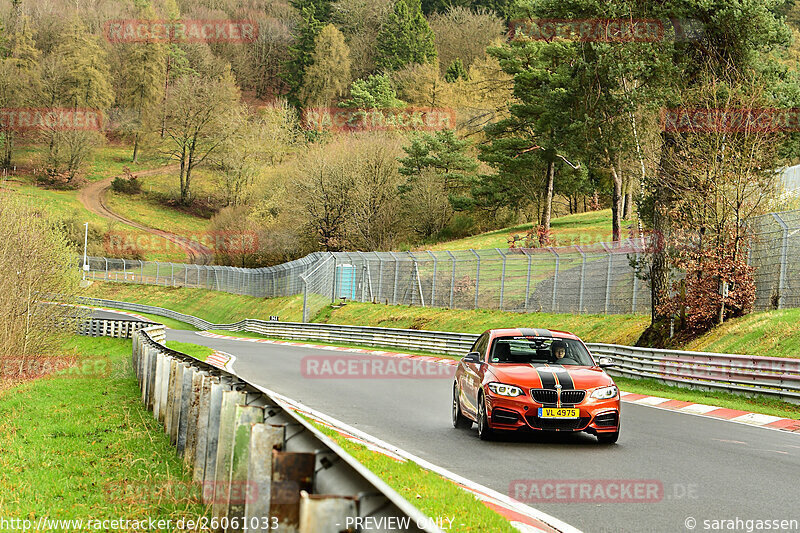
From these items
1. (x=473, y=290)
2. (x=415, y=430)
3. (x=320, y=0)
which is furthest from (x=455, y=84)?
(x=415, y=430)

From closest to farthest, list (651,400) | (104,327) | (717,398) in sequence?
1. (651,400)
2. (717,398)
3. (104,327)

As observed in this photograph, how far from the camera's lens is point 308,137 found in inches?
3986

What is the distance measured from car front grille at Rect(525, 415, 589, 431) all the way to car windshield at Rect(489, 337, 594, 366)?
1.26 m

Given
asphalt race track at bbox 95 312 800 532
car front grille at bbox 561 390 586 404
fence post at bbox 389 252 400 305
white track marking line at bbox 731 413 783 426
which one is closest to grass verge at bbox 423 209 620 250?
fence post at bbox 389 252 400 305

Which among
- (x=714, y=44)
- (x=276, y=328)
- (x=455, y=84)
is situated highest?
(x=455, y=84)

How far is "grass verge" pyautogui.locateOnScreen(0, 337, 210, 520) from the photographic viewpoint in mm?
7266

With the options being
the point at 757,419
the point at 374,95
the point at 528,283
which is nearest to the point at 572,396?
the point at 757,419

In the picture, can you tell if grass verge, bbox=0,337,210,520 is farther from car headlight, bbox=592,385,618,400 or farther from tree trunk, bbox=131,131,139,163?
tree trunk, bbox=131,131,139,163

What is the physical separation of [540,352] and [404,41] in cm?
11604

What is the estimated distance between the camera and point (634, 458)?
34.2 ft

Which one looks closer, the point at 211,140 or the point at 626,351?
the point at 626,351

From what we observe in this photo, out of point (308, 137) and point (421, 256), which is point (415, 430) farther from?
point (308, 137)

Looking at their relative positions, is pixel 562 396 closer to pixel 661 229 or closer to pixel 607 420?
pixel 607 420

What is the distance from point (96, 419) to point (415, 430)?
4.73m
